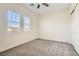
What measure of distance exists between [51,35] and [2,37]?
4.19 m

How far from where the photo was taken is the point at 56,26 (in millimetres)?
6348

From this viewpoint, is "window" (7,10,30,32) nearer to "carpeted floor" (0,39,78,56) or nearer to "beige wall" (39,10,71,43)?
"carpeted floor" (0,39,78,56)

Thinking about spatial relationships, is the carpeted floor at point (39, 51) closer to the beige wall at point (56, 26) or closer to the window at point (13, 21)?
the window at point (13, 21)

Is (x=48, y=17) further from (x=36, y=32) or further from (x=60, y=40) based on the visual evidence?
(x=60, y=40)

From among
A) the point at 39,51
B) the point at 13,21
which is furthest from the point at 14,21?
the point at 39,51

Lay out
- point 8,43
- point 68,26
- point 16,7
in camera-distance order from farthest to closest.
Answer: point 68,26 < point 16,7 < point 8,43

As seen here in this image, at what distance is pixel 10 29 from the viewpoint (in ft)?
12.4

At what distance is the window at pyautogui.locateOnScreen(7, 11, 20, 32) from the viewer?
3.72m

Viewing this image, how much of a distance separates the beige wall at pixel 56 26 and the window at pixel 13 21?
301 cm

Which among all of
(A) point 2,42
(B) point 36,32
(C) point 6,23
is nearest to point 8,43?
(A) point 2,42

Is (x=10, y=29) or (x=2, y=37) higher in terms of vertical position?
(x=10, y=29)

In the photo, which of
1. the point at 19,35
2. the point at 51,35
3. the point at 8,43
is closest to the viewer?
the point at 8,43

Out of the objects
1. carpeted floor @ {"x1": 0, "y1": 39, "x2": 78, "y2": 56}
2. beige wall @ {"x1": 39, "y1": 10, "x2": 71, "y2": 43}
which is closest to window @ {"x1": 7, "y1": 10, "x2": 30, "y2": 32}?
carpeted floor @ {"x1": 0, "y1": 39, "x2": 78, "y2": 56}

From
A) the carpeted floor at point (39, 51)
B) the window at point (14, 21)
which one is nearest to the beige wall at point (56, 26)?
the carpeted floor at point (39, 51)
